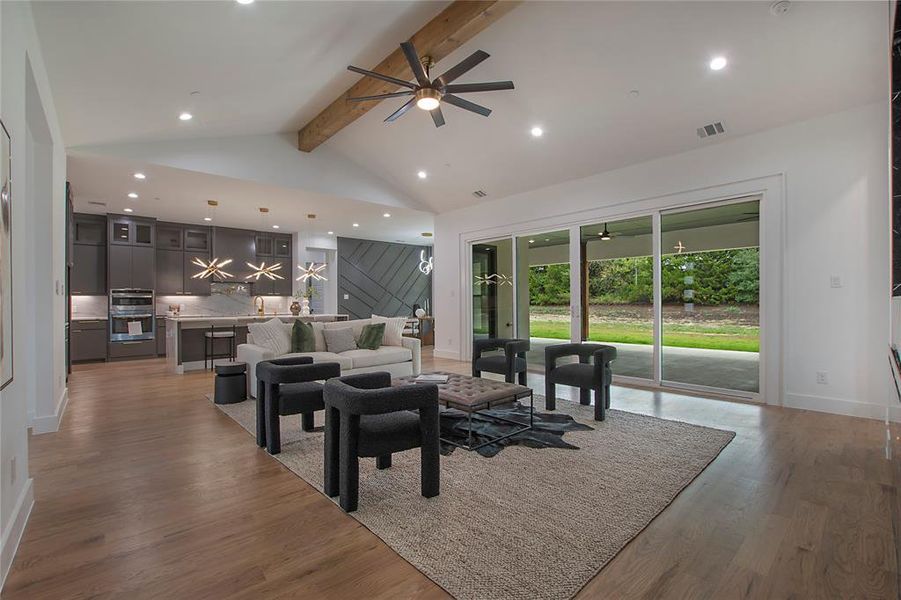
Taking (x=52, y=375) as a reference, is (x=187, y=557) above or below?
below

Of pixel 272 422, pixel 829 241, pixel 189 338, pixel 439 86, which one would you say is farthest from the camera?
pixel 189 338

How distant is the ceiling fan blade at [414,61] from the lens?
3.18 m

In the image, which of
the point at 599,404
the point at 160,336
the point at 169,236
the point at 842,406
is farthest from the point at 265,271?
the point at 842,406

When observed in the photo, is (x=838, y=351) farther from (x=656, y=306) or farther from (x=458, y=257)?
(x=458, y=257)

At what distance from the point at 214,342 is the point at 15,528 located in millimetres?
5950

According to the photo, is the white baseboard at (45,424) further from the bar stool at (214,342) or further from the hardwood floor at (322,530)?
the bar stool at (214,342)

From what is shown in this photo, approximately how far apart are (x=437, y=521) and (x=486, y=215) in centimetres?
624

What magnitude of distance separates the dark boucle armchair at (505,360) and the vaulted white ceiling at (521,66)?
275cm

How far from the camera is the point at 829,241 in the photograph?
4289 millimetres

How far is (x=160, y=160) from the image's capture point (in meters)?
5.42

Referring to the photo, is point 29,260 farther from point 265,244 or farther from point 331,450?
point 265,244

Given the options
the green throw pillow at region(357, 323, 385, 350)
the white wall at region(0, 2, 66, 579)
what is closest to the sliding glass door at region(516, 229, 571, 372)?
the green throw pillow at region(357, 323, 385, 350)

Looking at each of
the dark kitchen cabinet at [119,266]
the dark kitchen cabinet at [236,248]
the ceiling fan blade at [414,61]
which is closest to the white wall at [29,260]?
the ceiling fan blade at [414,61]

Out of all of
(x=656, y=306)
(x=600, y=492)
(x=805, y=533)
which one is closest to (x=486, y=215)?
(x=656, y=306)
